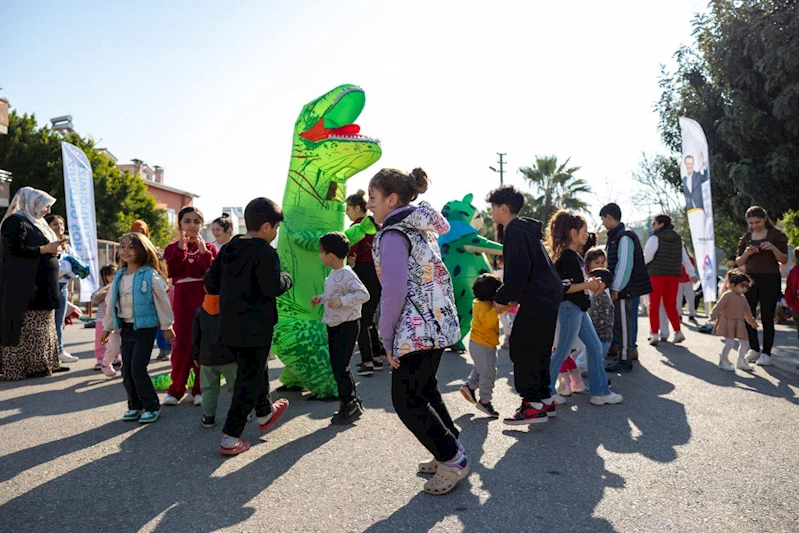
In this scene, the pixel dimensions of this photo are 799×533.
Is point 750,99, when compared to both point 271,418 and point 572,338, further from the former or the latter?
point 271,418

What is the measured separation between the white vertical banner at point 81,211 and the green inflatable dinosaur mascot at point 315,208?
269 inches

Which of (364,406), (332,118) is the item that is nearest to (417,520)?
(364,406)

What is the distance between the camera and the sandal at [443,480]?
301cm

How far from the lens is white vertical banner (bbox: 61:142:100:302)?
10.8 meters

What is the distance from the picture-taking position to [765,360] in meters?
6.50

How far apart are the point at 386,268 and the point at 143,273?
260 centimetres

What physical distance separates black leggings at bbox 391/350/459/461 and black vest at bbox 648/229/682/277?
215 inches

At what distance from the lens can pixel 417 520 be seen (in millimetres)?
2715

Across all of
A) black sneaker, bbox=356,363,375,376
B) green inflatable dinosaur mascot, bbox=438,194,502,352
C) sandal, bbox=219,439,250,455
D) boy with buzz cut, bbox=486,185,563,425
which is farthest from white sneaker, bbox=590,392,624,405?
sandal, bbox=219,439,250,455

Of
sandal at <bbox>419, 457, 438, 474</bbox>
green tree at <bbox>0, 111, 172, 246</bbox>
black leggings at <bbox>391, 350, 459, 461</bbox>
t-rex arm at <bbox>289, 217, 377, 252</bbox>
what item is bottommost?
sandal at <bbox>419, 457, 438, 474</bbox>

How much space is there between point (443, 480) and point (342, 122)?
3.56 m

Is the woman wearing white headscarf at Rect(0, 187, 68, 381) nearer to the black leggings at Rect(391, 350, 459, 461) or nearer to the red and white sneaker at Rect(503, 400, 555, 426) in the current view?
the black leggings at Rect(391, 350, 459, 461)

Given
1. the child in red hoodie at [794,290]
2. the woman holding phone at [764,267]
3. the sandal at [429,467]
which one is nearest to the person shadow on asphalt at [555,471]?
the sandal at [429,467]

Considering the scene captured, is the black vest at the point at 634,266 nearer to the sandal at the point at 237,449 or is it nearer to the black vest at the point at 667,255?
the black vest at the point at 667,255
